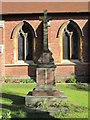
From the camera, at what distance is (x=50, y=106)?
833cm

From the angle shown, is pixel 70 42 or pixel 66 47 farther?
pixel 66 47

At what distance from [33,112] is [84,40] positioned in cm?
985

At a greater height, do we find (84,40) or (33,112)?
(84,40)

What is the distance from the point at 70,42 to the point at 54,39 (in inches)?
54.4

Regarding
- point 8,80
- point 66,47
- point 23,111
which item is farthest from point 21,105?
point 66,47

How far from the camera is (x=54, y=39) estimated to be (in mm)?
16312

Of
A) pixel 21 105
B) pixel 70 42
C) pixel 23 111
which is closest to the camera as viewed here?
pixel 23 111

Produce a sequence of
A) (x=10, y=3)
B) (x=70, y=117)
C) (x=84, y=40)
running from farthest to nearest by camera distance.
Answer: (x=10, y=3) → (x=84, y=40) → (x=70, y=117)

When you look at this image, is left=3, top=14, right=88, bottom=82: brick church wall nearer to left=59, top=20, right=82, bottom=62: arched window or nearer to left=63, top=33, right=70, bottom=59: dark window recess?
left=59, top=20, right=82, bottom=62: arched window

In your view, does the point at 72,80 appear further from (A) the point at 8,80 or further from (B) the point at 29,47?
(A) the point at 8,80

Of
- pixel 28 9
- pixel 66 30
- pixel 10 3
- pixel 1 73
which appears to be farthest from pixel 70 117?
pixel 10 3

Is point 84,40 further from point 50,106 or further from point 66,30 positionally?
point 50,106

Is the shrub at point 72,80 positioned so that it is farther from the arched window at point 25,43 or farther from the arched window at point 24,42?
the arched window at point 25,43

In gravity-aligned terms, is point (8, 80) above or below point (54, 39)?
below
